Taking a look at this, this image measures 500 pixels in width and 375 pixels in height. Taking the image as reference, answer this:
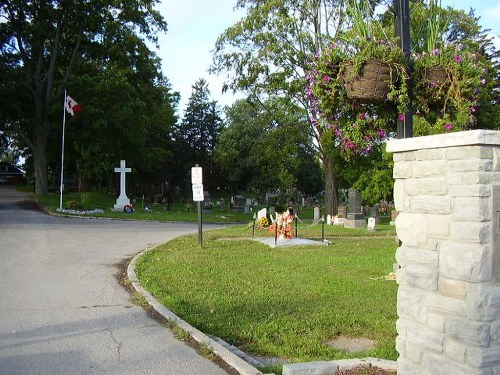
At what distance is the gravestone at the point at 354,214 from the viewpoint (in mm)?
23672

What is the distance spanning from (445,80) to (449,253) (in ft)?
9.41

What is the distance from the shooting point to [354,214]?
79.6 ft

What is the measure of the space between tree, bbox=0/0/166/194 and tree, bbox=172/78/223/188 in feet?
86.5

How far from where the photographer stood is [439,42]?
6.38 metres

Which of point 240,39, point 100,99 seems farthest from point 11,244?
point 100,99

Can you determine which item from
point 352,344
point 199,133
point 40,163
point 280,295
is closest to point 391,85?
point 352,344

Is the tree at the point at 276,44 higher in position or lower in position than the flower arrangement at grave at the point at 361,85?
higher

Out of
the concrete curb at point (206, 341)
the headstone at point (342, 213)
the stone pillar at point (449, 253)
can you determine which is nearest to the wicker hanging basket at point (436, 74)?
the stone pillar at point (449, 253)

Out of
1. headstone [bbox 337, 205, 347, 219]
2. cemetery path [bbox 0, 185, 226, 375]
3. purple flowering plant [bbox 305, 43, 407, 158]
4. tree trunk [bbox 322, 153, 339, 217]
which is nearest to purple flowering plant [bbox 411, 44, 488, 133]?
purple flowering plant [bbox 305, 43, 407, 158]

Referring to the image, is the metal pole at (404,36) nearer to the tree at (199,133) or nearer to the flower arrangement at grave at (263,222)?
the flower arrangement at grave at (263,222)

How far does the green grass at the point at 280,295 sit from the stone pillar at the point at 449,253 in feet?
4.55

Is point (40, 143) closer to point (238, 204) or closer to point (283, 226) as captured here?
point (238, 204)

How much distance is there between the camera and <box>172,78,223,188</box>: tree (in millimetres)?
64812

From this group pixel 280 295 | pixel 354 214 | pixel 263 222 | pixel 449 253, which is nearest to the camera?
pixel 449 253
